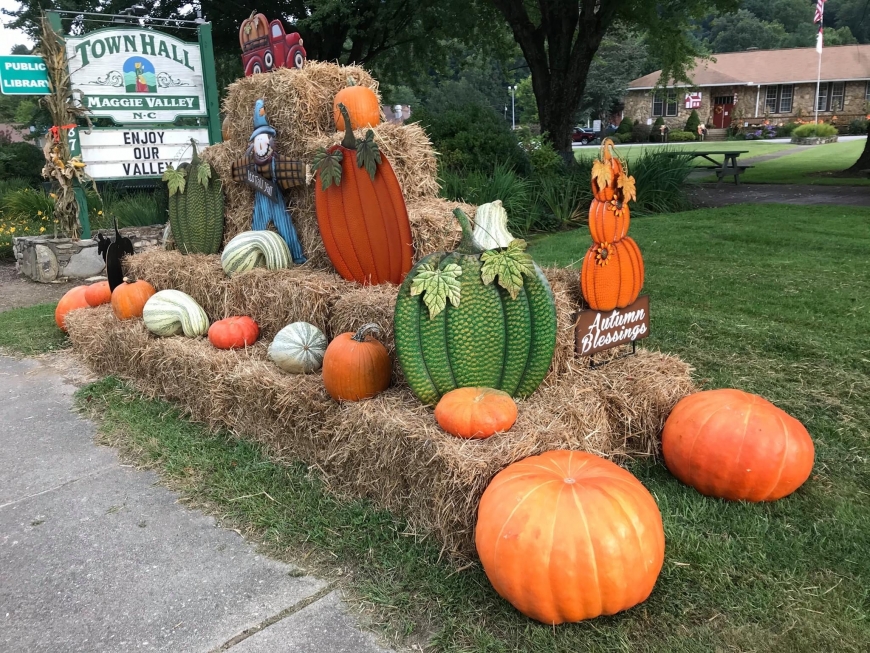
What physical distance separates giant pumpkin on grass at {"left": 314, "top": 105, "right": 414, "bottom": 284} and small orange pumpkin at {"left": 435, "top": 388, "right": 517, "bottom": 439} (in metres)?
1.23

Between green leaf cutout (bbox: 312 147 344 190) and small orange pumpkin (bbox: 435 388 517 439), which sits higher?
green leaf cutout (bbox: 312 147 344 190)

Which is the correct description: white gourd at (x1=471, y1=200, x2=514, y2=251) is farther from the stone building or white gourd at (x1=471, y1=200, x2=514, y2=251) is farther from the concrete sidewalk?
the stone building

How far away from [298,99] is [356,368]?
220 cm

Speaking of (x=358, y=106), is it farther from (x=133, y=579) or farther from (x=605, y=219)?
(x=133, y=579)

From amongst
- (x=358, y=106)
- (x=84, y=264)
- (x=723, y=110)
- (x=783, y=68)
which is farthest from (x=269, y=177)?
(x=783, y=68)

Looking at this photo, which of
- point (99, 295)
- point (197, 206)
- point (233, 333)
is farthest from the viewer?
point (99, 295)

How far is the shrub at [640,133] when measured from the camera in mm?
42438

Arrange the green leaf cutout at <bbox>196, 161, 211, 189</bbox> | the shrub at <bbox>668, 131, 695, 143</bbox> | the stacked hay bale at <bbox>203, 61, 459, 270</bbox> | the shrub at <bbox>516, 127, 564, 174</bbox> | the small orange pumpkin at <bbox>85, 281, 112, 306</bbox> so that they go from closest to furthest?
the stacked hay bale at <bbox>203, 61, 459, 270</bbox> → the green leaf cutout at <bbox>196, 161, 211, 189</bbox> → the small orange pumpkin at <bbox>85, 281, 112, 306</bbox> → the shrub at <bbox>516, 127, 564, 174</bbox> → the shrub at <bbox>668, 131, 695, 143</bbox>

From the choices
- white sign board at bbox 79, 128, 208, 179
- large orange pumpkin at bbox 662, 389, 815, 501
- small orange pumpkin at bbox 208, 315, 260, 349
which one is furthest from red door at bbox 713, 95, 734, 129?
large orange pumpkin at bbox 662, 389, 815, 501

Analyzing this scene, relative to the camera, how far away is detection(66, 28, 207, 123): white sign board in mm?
7418

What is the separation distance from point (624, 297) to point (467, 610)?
1850 millimetres

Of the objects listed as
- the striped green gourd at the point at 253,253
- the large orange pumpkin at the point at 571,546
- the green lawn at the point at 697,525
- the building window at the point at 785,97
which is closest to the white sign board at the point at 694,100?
the building window at the point at 785,97

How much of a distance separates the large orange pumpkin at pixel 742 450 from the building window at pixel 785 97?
163ft

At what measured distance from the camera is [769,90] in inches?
1766
